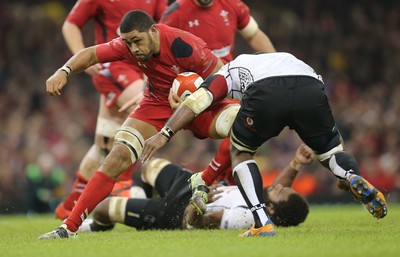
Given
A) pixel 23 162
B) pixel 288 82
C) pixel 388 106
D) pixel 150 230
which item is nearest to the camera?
pixel 288 82

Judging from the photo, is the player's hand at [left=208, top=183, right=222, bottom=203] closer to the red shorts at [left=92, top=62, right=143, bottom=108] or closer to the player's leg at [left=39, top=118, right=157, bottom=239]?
Answer: the player's leg at [left=39, top=118, right=157, bottom=239]

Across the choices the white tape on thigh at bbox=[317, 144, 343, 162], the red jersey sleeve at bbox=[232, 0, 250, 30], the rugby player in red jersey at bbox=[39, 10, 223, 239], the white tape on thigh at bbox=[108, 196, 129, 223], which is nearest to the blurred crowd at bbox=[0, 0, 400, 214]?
the red jersey sleeve at bbox=[232, 0, 250, 30]

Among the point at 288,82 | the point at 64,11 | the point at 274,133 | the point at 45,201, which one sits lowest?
the point at 45,201

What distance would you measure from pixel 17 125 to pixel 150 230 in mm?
8673

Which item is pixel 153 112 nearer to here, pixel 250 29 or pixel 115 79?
pixel 115 79

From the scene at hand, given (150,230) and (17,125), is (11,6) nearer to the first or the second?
(17,125)

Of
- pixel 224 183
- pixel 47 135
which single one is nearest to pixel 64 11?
pixel 47 135

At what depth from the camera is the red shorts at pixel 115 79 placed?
32.0 ft

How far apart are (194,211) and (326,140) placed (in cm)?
161

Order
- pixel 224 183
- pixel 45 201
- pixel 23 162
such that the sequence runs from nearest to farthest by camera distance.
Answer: pixel 224 183, pixel 45 201, pixel 23 162

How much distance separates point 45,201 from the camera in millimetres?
14258

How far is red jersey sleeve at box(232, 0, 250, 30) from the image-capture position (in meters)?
9.80

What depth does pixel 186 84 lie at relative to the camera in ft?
24.0

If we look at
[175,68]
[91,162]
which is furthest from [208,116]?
[91,162]
